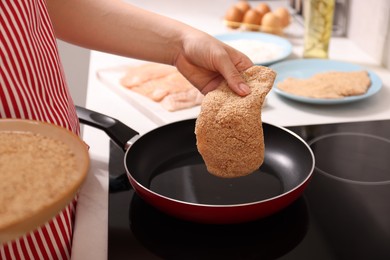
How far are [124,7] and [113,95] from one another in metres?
0.31

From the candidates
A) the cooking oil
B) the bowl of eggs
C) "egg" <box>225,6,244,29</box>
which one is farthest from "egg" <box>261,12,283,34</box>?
the cooking oil

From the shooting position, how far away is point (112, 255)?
762 mm

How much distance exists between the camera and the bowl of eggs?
1.72m

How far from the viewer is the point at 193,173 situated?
38.0 inches

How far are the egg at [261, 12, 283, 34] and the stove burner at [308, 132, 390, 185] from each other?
2.28 feet

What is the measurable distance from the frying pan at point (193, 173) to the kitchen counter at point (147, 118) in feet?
0.25

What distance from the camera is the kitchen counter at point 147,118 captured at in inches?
33.0

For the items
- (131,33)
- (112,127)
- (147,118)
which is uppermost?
(131,33)

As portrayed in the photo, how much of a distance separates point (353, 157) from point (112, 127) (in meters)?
0.47

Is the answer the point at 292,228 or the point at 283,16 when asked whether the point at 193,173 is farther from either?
the point at 283,16

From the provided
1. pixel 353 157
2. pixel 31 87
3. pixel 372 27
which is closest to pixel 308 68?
pixel 372 27

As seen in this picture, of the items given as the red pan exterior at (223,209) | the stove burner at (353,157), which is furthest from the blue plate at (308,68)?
the red pan exterior at (223,209)

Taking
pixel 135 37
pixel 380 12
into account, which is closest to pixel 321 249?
pixel 135 37

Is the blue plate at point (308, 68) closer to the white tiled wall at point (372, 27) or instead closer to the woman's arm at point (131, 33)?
the white tiled wall at point (372, 27)
